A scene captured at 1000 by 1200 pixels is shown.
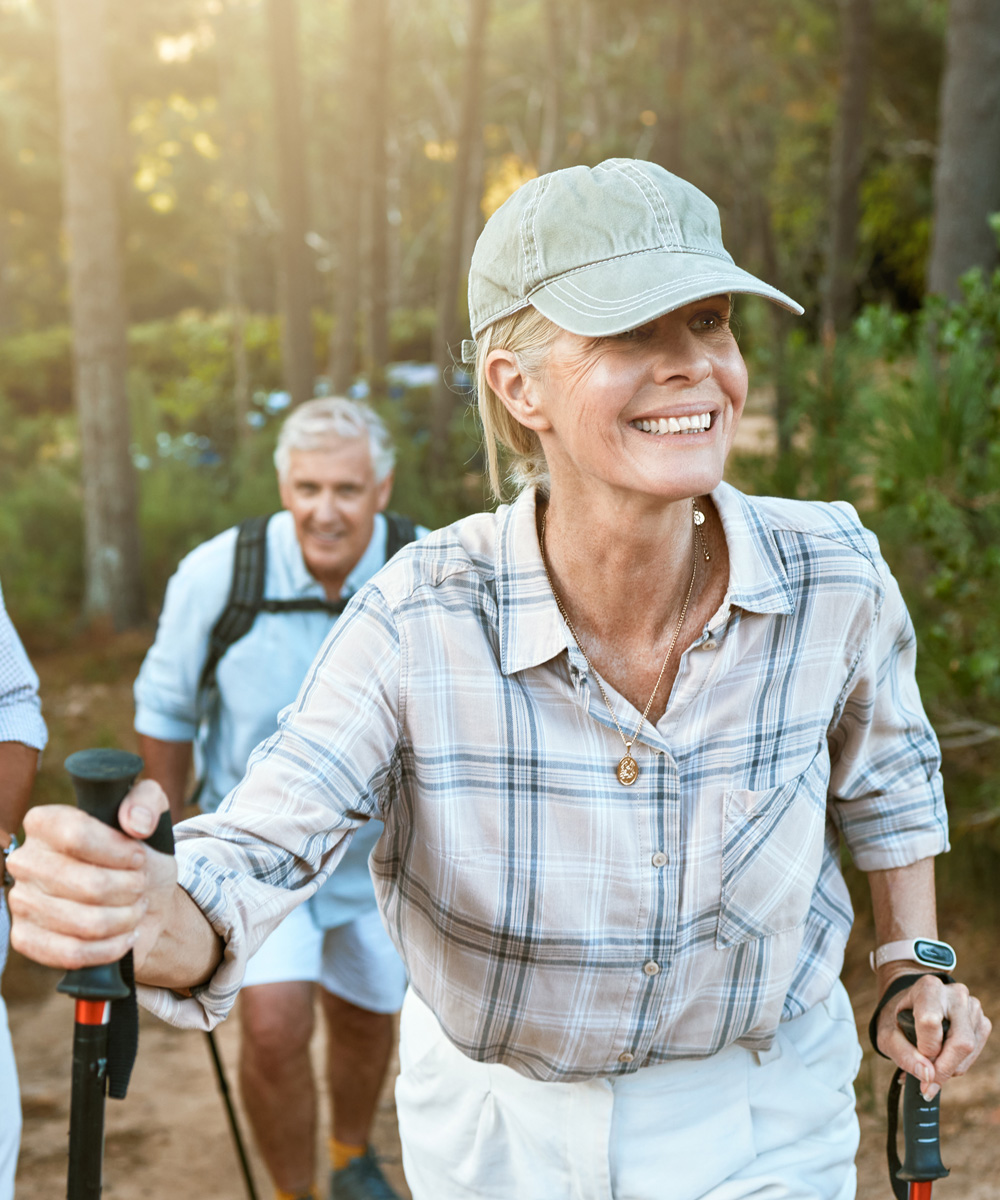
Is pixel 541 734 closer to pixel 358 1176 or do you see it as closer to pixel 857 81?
pixel 358 1176

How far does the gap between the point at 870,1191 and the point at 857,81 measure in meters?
10.2

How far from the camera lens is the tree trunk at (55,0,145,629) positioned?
9938mm

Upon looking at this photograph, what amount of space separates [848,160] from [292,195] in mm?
5234

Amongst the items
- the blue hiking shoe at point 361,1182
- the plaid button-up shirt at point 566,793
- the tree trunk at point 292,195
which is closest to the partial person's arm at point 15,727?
the plaid button-up shirt at point 566,793

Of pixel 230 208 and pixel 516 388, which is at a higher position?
pixel 230 208

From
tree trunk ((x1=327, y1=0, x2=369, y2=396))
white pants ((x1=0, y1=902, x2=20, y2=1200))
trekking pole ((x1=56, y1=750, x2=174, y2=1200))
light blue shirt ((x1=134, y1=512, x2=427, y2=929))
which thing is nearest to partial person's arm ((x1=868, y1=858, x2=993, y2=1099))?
trekking pole ((x1=56, y1=750, x2=174, y2=1200))

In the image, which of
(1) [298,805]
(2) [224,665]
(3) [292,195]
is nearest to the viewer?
(1) [298,805]

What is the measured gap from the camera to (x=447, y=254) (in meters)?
16.2

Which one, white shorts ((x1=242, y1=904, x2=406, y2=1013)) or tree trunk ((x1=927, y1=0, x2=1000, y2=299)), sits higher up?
tree trunk ((x1=927, y1=0, x2=1000, y2=299))

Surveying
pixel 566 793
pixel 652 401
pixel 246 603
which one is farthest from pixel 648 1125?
pixel 246 603

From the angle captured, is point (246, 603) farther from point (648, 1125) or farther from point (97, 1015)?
point (97, 1015)

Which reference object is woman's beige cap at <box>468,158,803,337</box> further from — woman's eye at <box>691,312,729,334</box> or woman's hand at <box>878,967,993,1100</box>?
woman's hand at <box>878,967,993,1100</box>

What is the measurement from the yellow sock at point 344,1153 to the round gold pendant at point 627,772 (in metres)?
2.88

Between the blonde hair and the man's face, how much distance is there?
170cm
